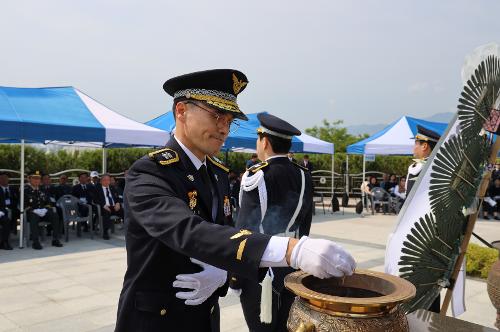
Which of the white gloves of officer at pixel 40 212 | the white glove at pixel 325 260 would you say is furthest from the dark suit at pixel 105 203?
the white glove at pixel 325 260

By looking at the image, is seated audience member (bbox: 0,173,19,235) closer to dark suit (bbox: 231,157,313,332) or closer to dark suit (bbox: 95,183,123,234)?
dark suit (bbox: 95,183,123,234)

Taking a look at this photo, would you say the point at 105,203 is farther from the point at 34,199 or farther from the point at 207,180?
the point at 207,180

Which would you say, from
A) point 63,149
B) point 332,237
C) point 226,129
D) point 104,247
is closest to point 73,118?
point 104,247

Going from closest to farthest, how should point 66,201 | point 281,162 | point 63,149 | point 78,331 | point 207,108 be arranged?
point 207,108
point 281,162
point 78,331
point 66,201
point 63,149

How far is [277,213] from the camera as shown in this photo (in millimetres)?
3207

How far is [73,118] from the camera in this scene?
860 centimetres

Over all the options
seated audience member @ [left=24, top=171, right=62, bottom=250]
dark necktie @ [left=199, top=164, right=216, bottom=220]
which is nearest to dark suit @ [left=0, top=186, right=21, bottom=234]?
seated audience member @ [left=24, top=171, right=62, bottom=250]

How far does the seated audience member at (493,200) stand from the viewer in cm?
1434

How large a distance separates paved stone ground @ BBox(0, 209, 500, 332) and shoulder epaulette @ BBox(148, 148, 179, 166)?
2.97 metres

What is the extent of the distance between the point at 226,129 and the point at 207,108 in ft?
0.41

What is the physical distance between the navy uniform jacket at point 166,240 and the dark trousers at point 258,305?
963 millimetres

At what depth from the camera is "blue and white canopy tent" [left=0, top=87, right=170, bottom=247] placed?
7609 millimetres

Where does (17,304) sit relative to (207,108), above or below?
below

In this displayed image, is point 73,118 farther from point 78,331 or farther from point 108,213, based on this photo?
point 78,331
